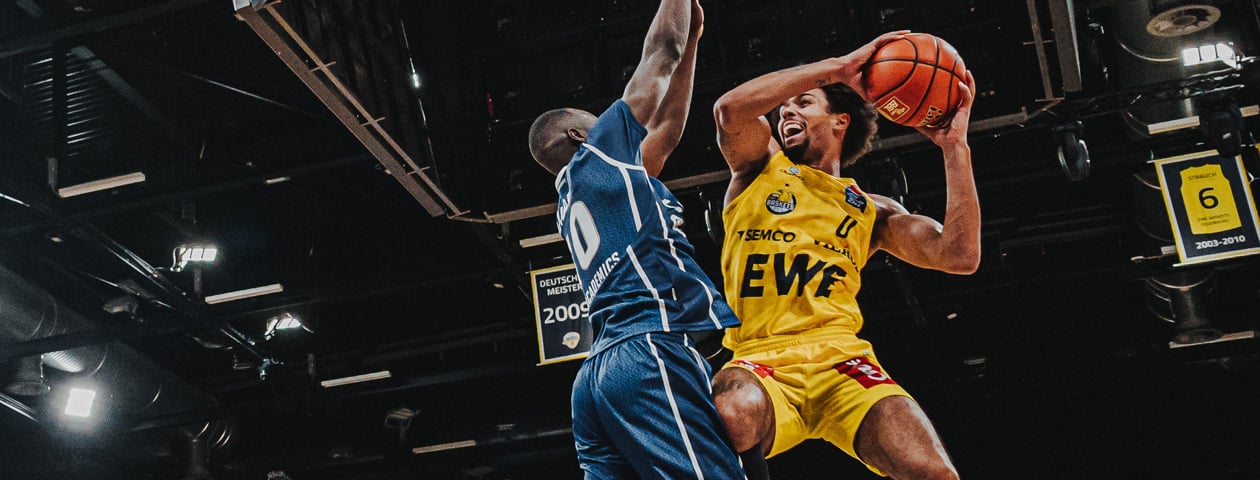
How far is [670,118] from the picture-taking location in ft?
12.6

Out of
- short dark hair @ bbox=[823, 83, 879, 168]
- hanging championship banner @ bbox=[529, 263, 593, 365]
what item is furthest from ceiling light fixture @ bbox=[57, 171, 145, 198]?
short dark hair @ bbox=[823, 83, 879, 168]

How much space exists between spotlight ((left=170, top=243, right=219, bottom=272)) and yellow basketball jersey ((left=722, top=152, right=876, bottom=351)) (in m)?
6.15

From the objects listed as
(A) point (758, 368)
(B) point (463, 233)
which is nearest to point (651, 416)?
(A) point (758, 368)

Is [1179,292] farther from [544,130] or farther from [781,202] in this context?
[544,130]

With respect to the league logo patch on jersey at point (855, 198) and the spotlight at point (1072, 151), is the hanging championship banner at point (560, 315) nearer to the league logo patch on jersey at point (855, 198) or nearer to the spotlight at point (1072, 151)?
the spotlight at point (1072, 151)

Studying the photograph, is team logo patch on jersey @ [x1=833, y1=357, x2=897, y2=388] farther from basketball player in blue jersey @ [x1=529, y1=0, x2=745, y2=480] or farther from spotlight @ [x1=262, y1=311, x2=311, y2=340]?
spotlight @ [x1=262, y1=311, x2=311, y2=340]

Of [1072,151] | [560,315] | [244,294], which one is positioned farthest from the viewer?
[244,294]

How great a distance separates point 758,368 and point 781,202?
657 mm

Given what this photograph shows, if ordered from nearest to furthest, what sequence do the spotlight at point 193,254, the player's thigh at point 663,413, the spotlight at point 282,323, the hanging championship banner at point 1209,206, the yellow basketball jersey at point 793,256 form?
the player's thigh at point 663,413
the yellow basketball jersey at point 793,256
the hanging championship banner at point 1209,206
the spotlight at point 193,254
the spotlight at point 282,323

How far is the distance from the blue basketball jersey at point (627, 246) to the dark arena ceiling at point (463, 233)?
2.65 m

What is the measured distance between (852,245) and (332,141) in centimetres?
551

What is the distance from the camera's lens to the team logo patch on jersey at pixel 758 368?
3.78 m

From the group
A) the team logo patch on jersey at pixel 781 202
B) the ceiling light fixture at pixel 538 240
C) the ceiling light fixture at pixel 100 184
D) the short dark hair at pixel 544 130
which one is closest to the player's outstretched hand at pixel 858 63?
the team logo patch on jersey at pixel 781 202

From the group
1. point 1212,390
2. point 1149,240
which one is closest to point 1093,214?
point 1149,240
